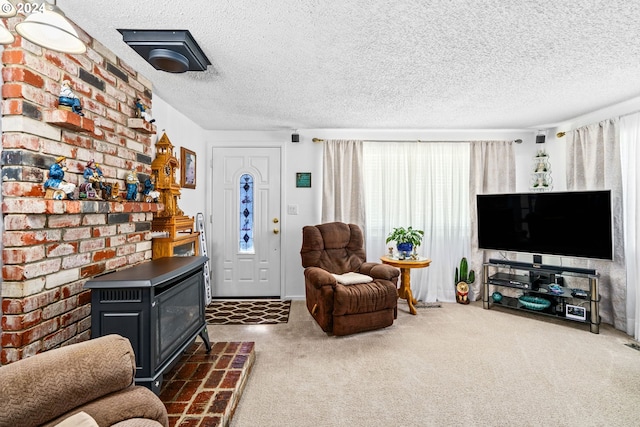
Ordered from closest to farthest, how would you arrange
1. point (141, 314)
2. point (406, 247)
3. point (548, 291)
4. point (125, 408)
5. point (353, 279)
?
point (125, 408) < point (141, 314) < point (353, 279) < point (548, 291) < point (406, 247)

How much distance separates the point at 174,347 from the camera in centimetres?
205

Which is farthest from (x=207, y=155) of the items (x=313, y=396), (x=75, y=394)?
(x=75, y=394)

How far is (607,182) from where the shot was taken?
11.3ft

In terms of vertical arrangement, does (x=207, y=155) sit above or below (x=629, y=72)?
below

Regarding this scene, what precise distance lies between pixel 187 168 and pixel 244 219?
102 cm

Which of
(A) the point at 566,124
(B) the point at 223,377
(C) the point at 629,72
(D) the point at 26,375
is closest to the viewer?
(D) the point at 26,375

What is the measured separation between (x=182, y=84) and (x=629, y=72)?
11.7ft

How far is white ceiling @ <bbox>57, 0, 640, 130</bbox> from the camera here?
5.69 feet

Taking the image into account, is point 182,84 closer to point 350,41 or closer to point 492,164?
point 350,41

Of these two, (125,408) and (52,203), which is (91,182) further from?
(125,408)

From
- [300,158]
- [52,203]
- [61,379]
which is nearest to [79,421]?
[61,379]

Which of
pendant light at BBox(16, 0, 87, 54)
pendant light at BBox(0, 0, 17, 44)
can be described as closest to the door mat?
pendant light at BBox(16, 0, 87, 54)

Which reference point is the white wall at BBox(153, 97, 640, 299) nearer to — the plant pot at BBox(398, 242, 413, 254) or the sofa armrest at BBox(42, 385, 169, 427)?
the plant pot at BBox(398, 242, 413, 254)

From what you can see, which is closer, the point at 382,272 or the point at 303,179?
the point at 382,272
